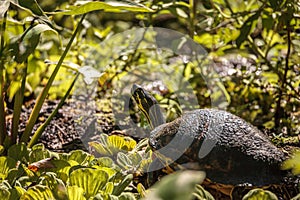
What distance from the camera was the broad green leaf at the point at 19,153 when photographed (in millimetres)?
1371

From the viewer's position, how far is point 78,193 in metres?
1.03

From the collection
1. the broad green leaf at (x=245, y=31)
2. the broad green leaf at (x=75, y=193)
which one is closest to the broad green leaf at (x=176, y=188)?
the broad green leaf at (x=75, y=193)

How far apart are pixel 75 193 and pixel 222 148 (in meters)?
0.30

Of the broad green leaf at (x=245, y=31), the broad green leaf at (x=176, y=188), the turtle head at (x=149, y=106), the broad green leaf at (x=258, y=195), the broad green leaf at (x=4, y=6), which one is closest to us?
the broad green leaf at (x=176, y=188)

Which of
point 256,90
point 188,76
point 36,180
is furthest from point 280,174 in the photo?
point 188,76

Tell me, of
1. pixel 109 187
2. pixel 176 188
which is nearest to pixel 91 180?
pixel 109 187

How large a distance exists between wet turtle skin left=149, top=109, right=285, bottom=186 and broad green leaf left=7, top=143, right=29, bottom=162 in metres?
0.37

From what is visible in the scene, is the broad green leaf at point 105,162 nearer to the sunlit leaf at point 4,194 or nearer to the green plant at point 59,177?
the green plant at point 59,177

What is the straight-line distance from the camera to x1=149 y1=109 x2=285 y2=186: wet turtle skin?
1.07m

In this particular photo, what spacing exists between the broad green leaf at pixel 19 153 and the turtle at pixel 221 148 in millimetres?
360

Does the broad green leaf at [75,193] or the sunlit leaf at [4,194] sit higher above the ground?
the broad green leaf at [75,193]

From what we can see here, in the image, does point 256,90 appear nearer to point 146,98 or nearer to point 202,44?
point 202,44

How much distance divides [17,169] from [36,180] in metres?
0.07

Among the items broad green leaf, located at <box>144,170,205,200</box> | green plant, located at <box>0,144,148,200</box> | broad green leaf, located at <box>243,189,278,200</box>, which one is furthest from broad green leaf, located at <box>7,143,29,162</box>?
broad green leaf, located at <box>144,170,205,200</box>
